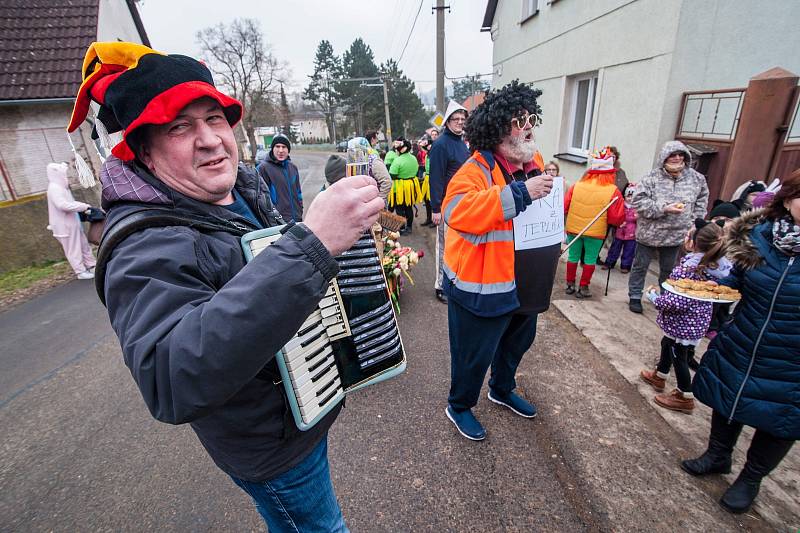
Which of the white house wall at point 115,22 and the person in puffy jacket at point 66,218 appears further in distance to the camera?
the white house wall at point 115,22

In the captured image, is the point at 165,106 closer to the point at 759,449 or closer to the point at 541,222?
the point at 541,222

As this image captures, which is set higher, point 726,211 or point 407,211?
point 726,211

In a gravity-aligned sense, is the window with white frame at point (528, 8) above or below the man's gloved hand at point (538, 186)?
above

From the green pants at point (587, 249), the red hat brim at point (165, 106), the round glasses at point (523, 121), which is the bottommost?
the green pants at point (587, 249)

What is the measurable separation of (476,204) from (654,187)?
3119mm

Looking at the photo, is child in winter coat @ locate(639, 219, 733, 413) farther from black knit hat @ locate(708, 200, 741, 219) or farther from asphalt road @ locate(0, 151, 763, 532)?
black knit hat @ locate(708, 200, 741, 219)

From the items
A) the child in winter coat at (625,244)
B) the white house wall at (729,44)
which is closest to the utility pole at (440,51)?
the white house wall at (729,44)

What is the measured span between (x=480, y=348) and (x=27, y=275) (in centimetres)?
809

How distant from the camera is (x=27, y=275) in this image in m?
6.55

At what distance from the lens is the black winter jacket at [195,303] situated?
2.45 ft

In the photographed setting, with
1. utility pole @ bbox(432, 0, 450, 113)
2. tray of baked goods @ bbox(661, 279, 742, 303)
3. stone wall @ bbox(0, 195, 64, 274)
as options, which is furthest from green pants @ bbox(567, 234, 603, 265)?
utility pole @ bbox(432, 0, 450, 113)

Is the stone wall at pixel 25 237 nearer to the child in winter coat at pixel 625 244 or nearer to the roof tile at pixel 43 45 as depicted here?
the roof tile at pixel 43 45


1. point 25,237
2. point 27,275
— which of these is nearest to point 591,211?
point 27,275

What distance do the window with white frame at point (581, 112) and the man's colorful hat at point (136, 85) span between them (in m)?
7.76
